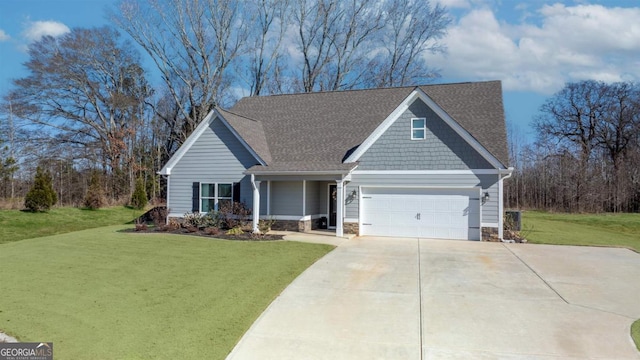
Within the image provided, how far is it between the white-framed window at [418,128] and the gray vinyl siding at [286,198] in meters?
4.80

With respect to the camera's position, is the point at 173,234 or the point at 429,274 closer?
the point at 429,274

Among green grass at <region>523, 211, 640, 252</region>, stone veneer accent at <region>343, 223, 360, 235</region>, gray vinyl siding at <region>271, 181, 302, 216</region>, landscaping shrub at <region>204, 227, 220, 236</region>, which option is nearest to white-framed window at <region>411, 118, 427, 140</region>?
stone veneer accent at <region>343, 223, 360, 235</region>

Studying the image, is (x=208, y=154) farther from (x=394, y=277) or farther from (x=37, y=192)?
(x=394, y=277)

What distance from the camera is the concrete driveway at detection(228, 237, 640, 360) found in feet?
17.0

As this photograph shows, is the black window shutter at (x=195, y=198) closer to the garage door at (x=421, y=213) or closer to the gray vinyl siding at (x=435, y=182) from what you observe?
the gray vinyl siding at (x=435, y=182)

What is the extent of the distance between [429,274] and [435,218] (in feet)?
20.8

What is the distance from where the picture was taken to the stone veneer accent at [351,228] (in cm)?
1566

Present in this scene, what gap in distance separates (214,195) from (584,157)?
29.5 meters

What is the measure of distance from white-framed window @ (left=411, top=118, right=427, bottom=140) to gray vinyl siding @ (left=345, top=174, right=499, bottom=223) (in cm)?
150

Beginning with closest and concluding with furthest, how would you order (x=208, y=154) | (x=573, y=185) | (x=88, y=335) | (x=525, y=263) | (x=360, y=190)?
1. (x=88, y=335)
2. (x=525, y=263)
3. (x=360, y=190)
4. (x=208, y=154)
5. (x=573, y=185)

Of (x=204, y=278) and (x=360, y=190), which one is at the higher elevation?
(x=360, y=190)

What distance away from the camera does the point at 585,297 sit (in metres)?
7.42

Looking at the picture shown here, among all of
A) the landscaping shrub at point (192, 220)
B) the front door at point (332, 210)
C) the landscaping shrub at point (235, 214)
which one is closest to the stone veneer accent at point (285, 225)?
the landscaping shrub at point (235, 214)

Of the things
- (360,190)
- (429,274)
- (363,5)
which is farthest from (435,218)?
(363,5)
